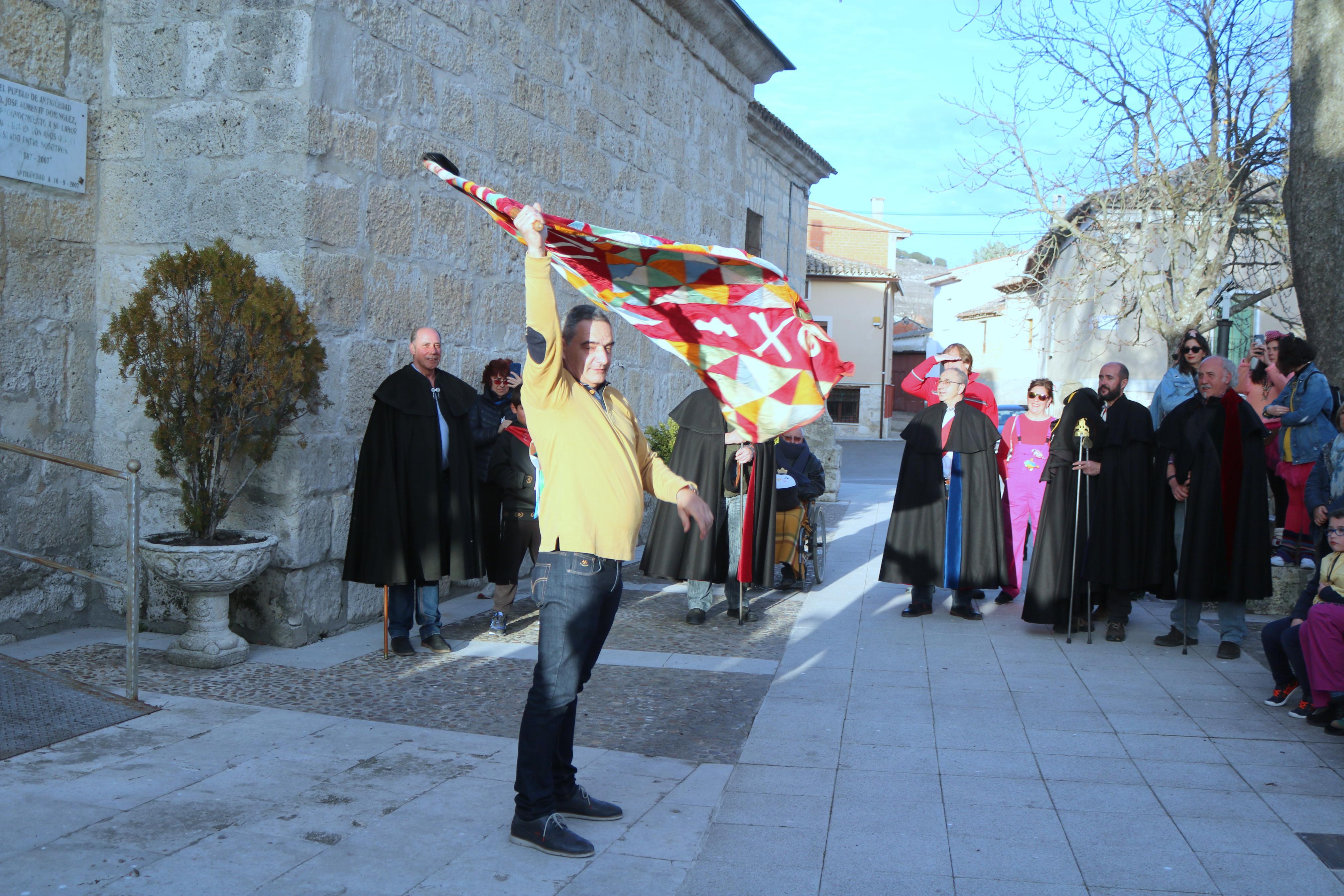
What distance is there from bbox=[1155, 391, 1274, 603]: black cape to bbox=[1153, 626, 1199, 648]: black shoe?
0.41m

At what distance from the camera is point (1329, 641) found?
523 cm

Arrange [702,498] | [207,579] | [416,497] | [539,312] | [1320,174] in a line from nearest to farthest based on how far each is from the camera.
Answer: [539,312], [207,579], [416,497], [1320,174], [702,498]

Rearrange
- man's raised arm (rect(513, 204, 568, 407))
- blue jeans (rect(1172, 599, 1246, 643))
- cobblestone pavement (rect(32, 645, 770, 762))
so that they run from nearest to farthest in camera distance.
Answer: man's raised arm (rect(513, 204, 568, 407)) → cobblestone pavement (rect(32, 645, 770, 762)) → blue jeans (rect(1172, 599, 1246, 643))

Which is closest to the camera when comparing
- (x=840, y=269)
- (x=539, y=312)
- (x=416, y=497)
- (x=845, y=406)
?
(x=539, y=312)

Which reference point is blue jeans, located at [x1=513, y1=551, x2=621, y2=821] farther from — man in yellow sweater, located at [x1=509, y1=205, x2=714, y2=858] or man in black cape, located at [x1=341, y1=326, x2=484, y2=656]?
man in black cape, located at [x1=341, y1=326, x2=484, y2=656]

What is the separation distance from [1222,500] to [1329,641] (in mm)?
1810

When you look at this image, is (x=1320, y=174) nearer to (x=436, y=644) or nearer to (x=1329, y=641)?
(x=1329, y=641)

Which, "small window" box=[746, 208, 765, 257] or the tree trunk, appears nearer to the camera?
the tree trunk

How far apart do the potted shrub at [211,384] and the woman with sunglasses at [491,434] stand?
1338 millimetres

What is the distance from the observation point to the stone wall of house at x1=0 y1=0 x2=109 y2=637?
6004 mm

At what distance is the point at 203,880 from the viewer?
324cm

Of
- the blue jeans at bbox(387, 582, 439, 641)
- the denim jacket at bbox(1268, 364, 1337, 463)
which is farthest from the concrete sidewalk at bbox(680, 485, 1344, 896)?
the blue jeans at bbox(387, 582, 439, 641)

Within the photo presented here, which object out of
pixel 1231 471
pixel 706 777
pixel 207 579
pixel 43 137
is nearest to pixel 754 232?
pixel 1231 471

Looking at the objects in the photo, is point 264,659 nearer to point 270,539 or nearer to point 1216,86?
point 270,539
